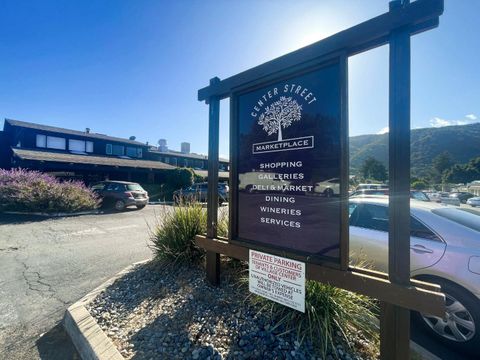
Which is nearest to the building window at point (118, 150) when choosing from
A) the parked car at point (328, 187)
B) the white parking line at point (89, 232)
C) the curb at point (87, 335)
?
the white parking line at point (89, 232)

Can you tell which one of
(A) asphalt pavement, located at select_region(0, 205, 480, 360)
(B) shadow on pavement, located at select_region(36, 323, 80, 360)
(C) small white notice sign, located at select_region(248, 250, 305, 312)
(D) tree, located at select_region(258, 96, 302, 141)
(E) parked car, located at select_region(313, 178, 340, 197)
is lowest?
(B) shadow on pavement, located at select_region(36, 323, 80, 360)

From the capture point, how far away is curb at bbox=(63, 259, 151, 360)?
7.68 feet

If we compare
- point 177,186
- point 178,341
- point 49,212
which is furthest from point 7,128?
point 178,341

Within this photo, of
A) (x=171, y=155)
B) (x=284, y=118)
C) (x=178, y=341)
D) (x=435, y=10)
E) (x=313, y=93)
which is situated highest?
(x=171, y=155)

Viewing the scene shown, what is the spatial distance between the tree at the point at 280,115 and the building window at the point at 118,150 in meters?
27.7

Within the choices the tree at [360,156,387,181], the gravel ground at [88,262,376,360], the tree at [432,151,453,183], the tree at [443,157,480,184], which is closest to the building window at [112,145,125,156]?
the gravel ground at [88,262,376,360]

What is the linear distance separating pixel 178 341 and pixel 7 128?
96.0 ft

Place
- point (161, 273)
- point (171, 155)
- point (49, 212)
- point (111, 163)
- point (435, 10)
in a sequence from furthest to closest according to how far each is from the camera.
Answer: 1. point (171, 155)
2. point (111, 163)
3. point (49, 212)
4. point (161, 273)
5. point (435, 10)

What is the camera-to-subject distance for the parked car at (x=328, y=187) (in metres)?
2.28

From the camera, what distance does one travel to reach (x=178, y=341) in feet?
8.00

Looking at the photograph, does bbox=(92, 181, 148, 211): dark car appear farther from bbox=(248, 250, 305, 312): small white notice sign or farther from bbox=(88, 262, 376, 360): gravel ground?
bbox=(248, 250, 305, 312): small white notice sign

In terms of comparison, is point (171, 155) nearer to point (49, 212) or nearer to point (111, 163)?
point (111, 163)

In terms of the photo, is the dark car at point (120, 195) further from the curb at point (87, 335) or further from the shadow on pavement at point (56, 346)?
the shadow on pavement at point (56, 346)

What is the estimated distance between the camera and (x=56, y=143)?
22250mm
